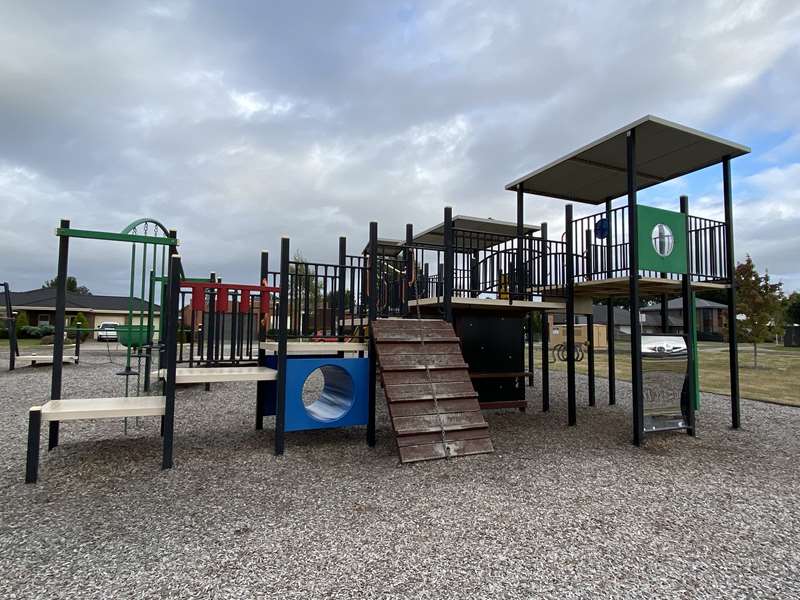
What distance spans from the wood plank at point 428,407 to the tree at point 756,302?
55.2 feet

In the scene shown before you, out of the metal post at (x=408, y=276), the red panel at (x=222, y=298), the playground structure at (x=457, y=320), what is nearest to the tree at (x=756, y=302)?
the playground structure at (x=457, y=320)

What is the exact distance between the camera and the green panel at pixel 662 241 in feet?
20.0

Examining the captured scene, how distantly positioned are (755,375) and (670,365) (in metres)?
11.4

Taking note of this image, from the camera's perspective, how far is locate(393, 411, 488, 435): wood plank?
5.04m

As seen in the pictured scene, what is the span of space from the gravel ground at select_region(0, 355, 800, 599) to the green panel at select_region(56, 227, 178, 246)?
2337 millimetres

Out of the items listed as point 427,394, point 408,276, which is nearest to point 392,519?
point 427,394

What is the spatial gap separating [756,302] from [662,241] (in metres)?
14.9

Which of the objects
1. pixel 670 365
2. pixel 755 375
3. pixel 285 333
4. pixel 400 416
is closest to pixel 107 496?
pixel 285 333

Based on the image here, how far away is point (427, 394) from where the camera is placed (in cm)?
538

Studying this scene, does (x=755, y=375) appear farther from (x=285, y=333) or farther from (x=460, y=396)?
(x=285, y=333)

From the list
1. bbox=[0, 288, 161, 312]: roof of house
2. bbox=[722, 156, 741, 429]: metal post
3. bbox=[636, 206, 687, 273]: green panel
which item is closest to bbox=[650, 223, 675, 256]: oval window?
bbox=[636, 206, 687, 273]: green panel

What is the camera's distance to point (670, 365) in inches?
252

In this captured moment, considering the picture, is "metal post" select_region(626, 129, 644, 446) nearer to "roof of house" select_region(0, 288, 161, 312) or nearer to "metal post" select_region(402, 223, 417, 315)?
"metal post" select_region(402, 223, 417, 315)

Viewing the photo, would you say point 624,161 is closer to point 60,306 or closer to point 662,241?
point 662,241
